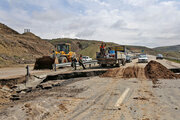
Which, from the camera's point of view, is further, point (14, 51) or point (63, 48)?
point (14, 51)

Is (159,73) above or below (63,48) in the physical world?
below

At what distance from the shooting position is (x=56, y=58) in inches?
811

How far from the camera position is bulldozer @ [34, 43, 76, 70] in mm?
20356

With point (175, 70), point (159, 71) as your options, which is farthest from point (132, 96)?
point (175, 70)

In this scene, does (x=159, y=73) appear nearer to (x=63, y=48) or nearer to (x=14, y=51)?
(x=63, y=48)

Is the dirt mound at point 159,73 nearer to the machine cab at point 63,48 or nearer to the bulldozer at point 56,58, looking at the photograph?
the bulldozer at point 56,58

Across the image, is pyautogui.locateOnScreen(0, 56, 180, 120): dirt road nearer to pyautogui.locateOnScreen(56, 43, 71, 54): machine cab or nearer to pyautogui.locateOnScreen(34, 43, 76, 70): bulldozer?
pyautogui.locateOnScreen(34, 43, 76, 70): bulldozer

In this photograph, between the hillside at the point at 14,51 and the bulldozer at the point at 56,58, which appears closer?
the bulldozer at the point at 56,58

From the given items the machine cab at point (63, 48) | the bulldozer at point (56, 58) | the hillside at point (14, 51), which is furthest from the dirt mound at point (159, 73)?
the hillside at point (14, 51)

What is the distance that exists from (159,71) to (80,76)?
6329 mm

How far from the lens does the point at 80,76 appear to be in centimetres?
1442

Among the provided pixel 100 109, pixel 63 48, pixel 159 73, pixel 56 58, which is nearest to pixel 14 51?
pixel 63 48

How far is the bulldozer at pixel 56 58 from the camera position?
20356mm

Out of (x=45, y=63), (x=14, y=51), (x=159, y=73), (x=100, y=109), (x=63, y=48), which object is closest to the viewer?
(x=100, y=109)
